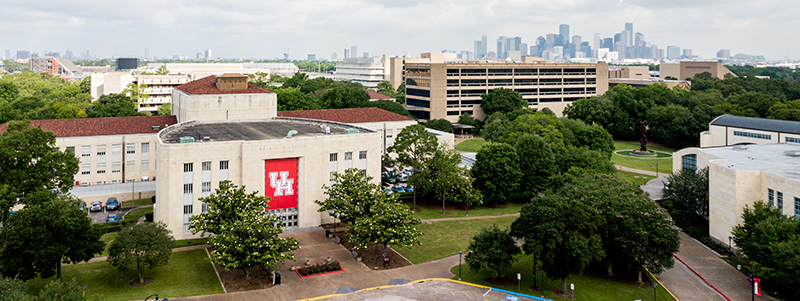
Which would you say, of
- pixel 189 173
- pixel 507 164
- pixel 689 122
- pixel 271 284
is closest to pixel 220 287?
pixel 271 284

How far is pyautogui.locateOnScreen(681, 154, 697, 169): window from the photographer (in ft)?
247

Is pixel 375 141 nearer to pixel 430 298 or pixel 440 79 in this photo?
pixel 430 298

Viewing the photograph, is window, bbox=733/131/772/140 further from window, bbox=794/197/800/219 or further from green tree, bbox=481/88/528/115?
green tree, bbox=481/88/528/115

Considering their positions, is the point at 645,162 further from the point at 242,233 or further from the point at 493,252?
the point at 242,233

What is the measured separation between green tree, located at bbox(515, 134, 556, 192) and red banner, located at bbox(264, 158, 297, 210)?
30.1 metres

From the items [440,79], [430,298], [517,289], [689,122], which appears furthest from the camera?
[440,79]

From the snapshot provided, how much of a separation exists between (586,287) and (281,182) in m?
32.6

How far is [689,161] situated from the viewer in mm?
76312

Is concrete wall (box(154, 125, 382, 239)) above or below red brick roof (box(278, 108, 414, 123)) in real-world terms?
below

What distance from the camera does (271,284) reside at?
4897cm

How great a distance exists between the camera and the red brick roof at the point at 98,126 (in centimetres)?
7962

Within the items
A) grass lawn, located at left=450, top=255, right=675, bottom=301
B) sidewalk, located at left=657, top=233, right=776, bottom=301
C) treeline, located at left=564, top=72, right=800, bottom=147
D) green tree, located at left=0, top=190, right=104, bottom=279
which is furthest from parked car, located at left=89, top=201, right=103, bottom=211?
treeline, located at left=564, top=72, right=800, bottom=147

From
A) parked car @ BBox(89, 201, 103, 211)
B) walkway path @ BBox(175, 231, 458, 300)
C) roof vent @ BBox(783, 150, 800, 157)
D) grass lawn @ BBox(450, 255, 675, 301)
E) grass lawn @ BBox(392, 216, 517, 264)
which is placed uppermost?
roof vent @ BBox(783, 150, 800, 157)

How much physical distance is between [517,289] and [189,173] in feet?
111
